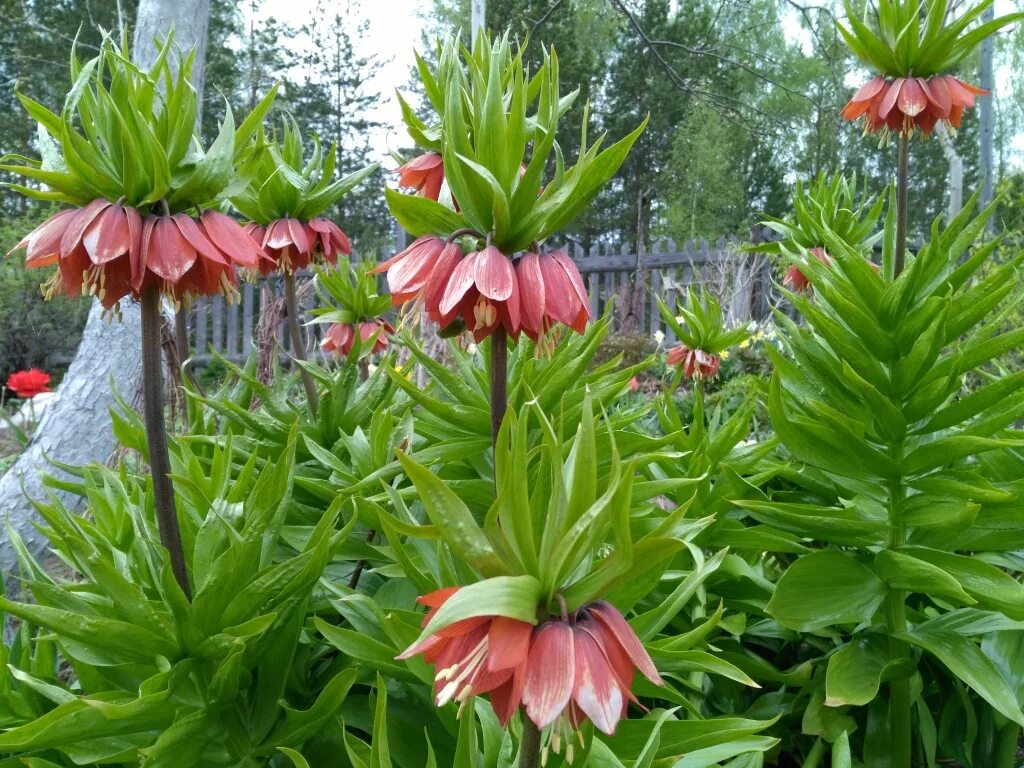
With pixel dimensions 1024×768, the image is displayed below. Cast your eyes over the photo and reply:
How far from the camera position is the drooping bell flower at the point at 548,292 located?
3.21 feet

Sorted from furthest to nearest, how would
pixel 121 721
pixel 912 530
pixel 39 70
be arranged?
1. pixel 39 70
2. pixel 912 530
3. pixel 121 721

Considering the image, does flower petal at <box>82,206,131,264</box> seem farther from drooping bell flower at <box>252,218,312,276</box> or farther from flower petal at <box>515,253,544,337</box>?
drooping bell flower at <box>252,218,312,276</box>

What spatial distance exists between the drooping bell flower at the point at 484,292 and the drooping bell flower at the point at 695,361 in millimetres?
1858

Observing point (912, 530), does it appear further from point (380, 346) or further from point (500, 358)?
point (380, 346)

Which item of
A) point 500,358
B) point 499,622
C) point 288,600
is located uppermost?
point 500,358

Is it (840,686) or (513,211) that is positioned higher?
(513,211)

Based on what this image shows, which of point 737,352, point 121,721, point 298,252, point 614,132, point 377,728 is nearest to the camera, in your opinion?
point 377,728

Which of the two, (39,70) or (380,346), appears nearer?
(380,346)

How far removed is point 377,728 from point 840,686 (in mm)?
706

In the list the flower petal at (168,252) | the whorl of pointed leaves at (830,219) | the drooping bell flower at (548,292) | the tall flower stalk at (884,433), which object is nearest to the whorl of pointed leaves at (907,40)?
the whorl of pointed leaves at (830,219)

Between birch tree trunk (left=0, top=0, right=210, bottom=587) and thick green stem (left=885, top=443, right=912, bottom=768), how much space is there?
2.78 m

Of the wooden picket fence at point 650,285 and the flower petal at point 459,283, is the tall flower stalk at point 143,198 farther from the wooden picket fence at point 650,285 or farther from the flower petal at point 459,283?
the wooden picket fence at point 650,285

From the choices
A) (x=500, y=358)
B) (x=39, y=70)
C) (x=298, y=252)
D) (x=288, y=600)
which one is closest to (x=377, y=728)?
(x=288, y=600)

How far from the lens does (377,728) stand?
67 cm
